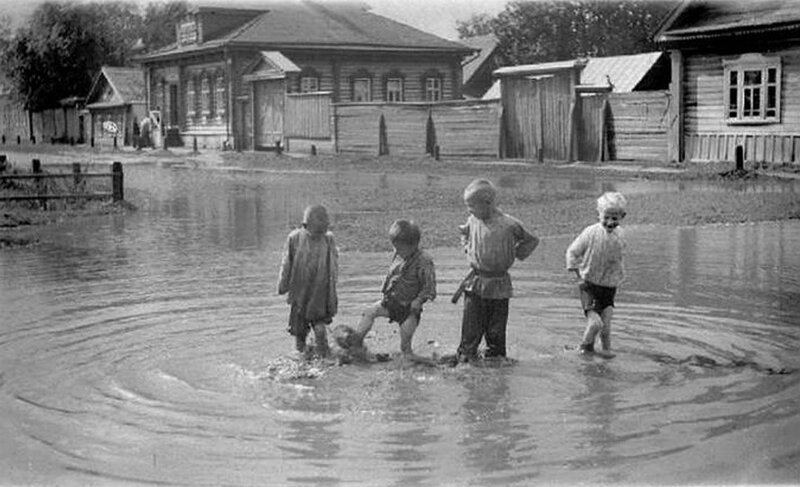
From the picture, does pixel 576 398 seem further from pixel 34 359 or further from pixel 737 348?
pixel 34 359

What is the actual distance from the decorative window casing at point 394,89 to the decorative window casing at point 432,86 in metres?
1.17

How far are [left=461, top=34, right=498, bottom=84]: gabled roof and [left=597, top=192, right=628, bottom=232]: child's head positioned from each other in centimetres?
5188

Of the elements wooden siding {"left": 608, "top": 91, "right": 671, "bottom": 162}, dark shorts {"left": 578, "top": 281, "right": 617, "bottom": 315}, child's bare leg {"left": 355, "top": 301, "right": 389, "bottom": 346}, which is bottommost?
child's bare leg {"left": 355, "top": 301, "right": 389, "bottom": 346}

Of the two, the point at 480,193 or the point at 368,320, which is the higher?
the point at 480,193

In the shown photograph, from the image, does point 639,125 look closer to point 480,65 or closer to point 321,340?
point 321,340

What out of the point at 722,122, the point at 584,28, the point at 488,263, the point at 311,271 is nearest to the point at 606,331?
the point at 488,263

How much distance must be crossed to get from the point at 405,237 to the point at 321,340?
922mm

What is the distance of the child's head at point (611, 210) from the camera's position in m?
7.38

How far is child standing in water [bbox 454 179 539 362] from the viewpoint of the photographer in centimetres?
716

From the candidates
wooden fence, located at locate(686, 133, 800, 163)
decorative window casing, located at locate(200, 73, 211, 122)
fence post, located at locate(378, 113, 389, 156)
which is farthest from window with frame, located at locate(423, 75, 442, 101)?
wooden fence, located at locate(686, 133, 800, 163)

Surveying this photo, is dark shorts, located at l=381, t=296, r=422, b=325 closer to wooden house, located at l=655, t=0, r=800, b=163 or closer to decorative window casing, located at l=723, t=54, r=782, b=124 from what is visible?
wooden house, located at l=655, t=0, r=800, b=163

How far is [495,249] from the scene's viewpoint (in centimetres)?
718

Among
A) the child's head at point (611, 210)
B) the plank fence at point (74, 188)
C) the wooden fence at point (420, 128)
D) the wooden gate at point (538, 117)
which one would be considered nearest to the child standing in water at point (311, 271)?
the child's head at point (611, 210)

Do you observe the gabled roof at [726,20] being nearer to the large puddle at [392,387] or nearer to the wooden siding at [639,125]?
the wooden siding at [639,125]
